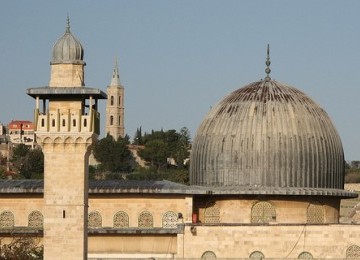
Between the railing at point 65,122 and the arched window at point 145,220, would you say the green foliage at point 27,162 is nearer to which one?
the arched window at point 145,220

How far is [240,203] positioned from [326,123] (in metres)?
3.98

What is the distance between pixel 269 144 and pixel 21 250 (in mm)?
8730

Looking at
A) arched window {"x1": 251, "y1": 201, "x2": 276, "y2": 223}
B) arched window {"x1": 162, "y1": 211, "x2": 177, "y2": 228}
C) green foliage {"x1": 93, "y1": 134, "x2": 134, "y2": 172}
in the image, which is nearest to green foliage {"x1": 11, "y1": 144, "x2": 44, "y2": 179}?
green foliage {"x1": 93, "y1": 134, "x2": 134, "y2": 172}

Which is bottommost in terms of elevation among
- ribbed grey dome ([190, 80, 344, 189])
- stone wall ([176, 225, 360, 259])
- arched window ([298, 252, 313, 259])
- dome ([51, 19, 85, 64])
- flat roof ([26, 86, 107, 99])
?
arched window ([298, 252, 313, 259])

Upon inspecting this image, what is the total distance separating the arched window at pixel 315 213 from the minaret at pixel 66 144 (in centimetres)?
856

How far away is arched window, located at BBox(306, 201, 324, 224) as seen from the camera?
1607 inches

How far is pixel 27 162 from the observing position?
126312mm

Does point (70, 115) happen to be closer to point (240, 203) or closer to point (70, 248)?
point (70, 248)

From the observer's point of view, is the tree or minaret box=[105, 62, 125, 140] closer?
the tree

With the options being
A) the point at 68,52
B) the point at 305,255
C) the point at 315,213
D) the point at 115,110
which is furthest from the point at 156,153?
the point at 68,52

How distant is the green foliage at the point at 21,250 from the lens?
36.4 m

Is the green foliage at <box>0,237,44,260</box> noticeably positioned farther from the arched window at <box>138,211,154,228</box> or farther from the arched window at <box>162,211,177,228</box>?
the arched window at <box>162,211,177,228</box>

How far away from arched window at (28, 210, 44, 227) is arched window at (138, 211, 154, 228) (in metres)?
3.03

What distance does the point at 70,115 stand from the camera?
115ft
